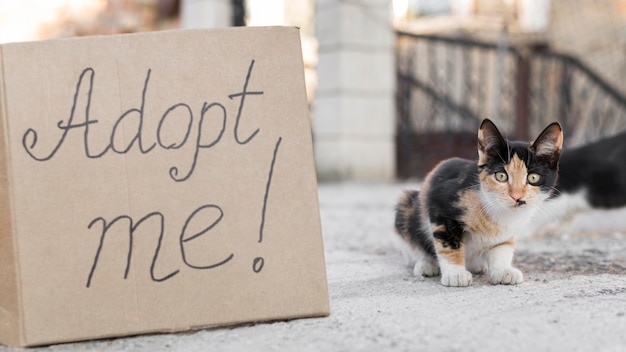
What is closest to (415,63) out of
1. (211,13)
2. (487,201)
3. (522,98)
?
(522,98)

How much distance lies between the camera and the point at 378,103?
5836mm

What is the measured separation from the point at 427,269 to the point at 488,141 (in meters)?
0.48

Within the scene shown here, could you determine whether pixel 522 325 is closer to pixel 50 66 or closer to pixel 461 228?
pixel 461 228

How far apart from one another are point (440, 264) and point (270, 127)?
74 centimetres

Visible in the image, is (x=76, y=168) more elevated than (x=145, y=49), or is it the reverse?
(x=145, y=49)

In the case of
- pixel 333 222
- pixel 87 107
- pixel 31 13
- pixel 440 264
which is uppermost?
pixel 31 13

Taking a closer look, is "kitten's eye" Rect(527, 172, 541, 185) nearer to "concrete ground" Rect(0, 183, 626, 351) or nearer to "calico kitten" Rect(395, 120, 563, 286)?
"calico kitten" Rect(395, 120, 563, 286)

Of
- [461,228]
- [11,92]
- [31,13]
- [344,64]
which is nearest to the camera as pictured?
[11,92]

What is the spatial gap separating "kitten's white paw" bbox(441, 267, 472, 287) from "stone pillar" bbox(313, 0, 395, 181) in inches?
153

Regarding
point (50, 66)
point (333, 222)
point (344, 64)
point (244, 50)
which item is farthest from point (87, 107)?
point (344, 64)

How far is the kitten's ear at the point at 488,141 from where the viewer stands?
1.79m

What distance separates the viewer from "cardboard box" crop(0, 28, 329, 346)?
4.57ft

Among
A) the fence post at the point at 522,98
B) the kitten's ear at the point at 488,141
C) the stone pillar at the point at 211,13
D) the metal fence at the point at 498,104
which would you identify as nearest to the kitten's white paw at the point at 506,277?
the kitten's ear at the point at 488,141

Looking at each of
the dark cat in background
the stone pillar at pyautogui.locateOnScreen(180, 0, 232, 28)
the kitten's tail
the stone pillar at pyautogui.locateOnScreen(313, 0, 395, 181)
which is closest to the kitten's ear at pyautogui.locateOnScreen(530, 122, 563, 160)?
the kitten's tail
